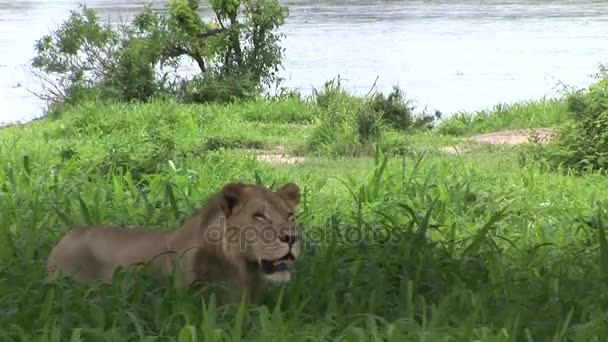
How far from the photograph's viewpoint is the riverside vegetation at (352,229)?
13.3ft

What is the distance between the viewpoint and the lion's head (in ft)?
13.4

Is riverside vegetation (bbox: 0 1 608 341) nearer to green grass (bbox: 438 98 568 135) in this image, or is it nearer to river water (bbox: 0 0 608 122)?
green grass (bbox: 438 98 568 135)

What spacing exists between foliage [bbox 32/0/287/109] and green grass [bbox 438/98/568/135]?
8.05 ft

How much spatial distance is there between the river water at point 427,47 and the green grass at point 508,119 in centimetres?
209

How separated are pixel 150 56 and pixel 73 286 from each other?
9.45m

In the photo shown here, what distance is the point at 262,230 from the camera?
4.10m

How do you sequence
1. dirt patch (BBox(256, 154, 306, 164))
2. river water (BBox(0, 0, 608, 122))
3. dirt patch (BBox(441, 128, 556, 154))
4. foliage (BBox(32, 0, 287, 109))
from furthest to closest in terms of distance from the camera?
river water (BBox(0, 0, 608, 122)), foliage (BBox(32, 0, 287, 109)), dirt patch (BBox(441, 128, 556, 154)), dirt patch (BBox(256, 154, 306, 164))

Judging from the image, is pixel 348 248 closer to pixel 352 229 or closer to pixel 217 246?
pixel 352 229

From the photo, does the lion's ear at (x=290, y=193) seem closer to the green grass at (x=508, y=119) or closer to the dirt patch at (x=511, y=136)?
the dirt patch at (x=511, y=136)

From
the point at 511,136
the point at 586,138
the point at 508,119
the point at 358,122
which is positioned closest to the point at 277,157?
the point at 358,122

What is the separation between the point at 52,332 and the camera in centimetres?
380

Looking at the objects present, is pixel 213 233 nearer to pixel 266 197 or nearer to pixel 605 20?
pixel 266 197

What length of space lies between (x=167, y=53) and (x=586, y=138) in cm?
651

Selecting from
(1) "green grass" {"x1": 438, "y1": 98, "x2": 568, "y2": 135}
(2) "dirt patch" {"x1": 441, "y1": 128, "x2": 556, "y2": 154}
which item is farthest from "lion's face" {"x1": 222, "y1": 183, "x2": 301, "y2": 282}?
(1) "green grass" {"x1": 438, "y1": 98, "x2": 568, "y2": 135}
